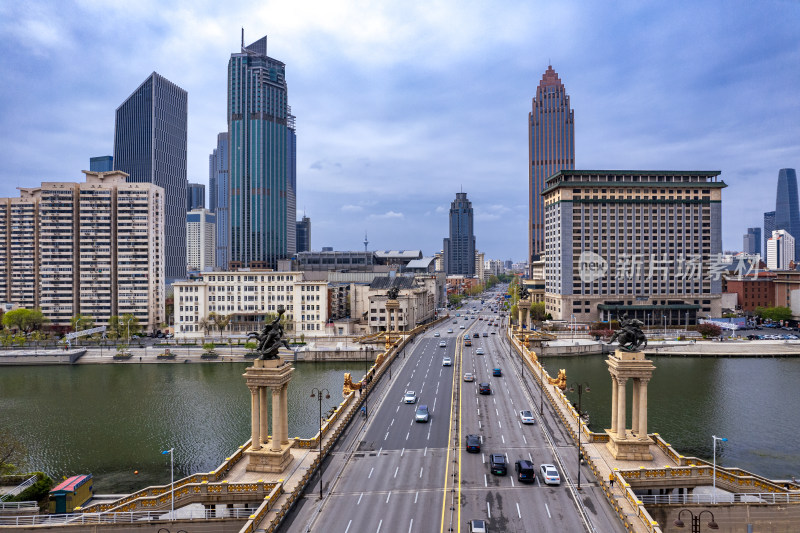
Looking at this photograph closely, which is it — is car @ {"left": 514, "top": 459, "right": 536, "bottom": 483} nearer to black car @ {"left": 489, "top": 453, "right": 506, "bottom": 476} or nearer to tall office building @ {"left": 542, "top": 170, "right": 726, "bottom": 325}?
black car @ {"left": 489, "top": 453, "right": 506, "bottom": 476}

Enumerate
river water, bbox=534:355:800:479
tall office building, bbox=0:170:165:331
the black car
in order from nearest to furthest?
the black car, river water, bbox=534:355:800:479, tall office building, bbox=0:170:165:331

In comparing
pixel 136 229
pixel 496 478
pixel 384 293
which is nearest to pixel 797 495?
pixel 496 478

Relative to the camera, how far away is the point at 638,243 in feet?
524

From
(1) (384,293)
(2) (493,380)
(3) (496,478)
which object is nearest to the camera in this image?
(3) (496,478)

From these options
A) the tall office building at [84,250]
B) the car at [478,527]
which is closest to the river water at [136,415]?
the car at [478,527]

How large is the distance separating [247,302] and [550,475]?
372 ft

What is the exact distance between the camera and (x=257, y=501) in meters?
35.2

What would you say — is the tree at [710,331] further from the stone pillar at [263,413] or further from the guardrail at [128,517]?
the guardrail at [128,517]

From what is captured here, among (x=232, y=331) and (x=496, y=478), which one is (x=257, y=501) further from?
(x=232, y=331)

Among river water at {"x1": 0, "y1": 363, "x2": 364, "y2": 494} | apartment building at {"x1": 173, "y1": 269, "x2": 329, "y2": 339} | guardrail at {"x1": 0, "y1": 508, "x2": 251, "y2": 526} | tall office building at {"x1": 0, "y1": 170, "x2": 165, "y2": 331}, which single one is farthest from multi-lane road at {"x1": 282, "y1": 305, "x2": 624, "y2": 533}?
tall office building at {"x1": 0, "y1": 170, "x2": 165, "y2": 331}

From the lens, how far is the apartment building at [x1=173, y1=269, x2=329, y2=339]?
13550cm

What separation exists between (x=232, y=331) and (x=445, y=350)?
212 feet

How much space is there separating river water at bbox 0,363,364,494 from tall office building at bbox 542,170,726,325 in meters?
85.5

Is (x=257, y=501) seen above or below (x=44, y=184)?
below
